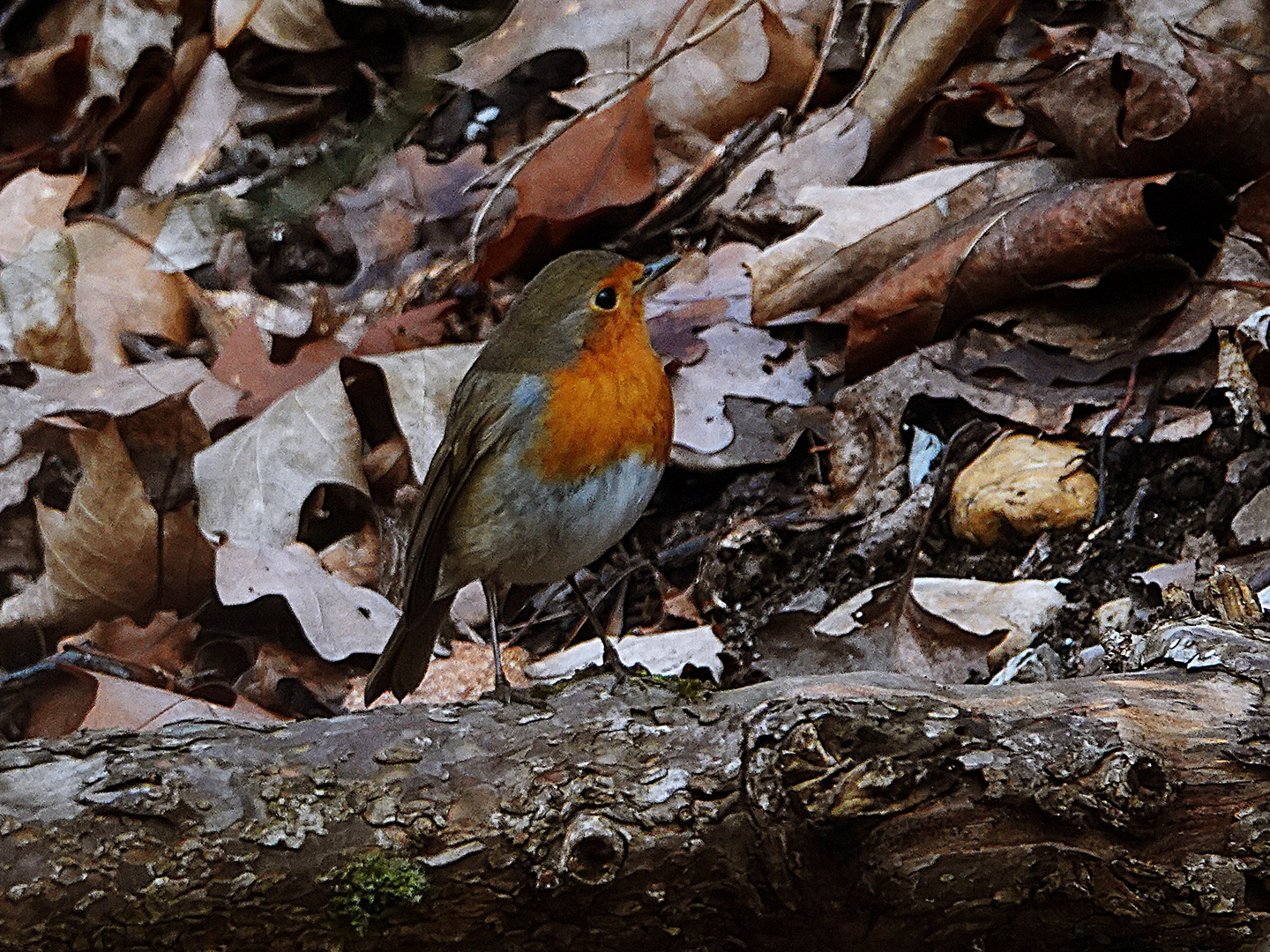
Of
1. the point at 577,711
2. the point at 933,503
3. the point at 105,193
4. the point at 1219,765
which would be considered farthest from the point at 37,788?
the point at 105,193

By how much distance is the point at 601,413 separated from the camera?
3.15 meters

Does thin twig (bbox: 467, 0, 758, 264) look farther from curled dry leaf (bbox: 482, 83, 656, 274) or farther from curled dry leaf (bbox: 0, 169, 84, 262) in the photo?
curled dry leaf (bbox: 0, 169, 84, 262)

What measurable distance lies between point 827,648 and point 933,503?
0.56 m

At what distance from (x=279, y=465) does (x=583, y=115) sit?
6.59 ft

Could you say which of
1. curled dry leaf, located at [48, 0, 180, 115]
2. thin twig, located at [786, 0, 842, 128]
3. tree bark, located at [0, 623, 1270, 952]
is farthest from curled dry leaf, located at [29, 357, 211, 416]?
tree bark, located at [0, 623, 1270, 952]

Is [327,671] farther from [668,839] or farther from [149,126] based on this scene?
[149,126]

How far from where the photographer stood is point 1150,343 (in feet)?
13.3

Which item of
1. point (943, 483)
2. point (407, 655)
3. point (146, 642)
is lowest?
point (146, 642)

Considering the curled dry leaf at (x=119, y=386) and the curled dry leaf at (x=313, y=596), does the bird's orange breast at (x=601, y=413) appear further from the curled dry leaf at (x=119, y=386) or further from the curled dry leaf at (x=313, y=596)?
the curled dry leaf at (x=119, y=386)

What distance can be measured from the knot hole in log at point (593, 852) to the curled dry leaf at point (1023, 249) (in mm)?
2581

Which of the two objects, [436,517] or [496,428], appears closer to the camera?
[496,428]

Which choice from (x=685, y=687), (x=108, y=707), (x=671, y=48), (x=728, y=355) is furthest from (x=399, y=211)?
(x=685, y=687)

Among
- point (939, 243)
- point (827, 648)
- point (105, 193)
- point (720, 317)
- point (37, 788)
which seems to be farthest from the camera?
point (105, 193)

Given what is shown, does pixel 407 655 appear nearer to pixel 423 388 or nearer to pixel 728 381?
pixel 423 388
